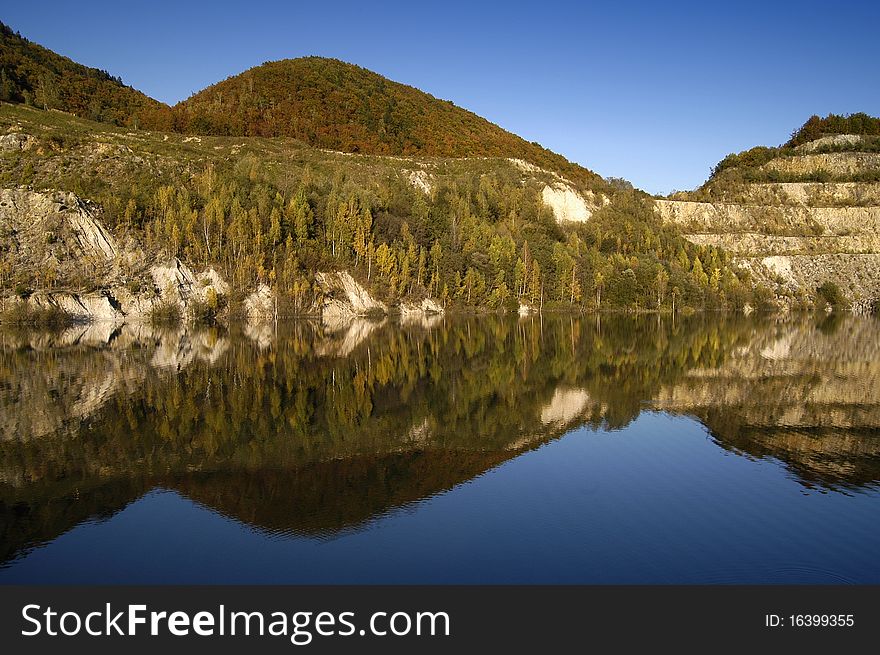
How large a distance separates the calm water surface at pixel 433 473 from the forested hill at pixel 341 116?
309ft

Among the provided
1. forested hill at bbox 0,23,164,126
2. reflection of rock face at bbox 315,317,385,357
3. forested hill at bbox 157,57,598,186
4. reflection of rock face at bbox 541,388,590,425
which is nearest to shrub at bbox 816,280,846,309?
forested hill at bbox 157,57,598,186

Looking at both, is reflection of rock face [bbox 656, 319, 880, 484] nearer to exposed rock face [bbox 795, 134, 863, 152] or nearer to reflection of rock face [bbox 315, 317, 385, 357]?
reflection of rock face [bbox 315, 317, 385, 357]

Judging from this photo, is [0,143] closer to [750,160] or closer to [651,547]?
[651,547]

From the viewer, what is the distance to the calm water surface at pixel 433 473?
10.4m

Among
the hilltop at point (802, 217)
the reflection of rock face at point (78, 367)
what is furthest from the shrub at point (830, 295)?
the reflection of rock face at point (78, 367)

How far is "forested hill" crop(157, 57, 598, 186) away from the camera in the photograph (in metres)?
118

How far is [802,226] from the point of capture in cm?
11550

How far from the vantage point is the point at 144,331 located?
50.1 m

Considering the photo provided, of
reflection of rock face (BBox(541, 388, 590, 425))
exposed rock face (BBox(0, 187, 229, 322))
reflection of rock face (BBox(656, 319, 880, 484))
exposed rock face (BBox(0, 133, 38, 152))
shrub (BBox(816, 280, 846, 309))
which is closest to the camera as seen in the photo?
reflection of rock face (BBox(656, 319, 880, 484))

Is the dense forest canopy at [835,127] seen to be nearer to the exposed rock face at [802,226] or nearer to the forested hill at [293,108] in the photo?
the exposed rock face at [802,226]

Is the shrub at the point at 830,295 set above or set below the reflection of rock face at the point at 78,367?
above

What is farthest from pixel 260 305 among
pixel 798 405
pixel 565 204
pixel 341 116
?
pixel 341 116

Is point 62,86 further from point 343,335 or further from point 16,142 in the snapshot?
point 343,335

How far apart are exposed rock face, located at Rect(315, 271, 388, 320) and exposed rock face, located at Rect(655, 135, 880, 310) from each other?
64.0m
